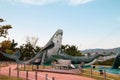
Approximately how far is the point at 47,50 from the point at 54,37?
3.64 meters

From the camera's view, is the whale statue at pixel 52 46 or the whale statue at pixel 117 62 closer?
the whale statue at pixel 117 62

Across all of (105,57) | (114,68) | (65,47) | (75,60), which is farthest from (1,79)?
(65,47)

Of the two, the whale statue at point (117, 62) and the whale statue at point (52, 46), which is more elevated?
the whale statue at point (52, 46)

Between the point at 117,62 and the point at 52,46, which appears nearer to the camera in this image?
the point at 117,62

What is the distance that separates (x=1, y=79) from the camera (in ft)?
71.9

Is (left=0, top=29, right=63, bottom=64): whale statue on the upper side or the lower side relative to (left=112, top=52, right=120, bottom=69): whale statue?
upper

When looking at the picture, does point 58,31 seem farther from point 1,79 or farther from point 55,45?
point 1,79

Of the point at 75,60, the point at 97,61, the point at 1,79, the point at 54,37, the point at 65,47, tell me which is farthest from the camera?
the point at 65,47

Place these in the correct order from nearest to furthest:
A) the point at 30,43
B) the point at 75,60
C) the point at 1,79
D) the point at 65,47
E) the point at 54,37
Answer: the point at 1,79, the point at 54,37, the point at 75,60, the point at 65,47, the point at 30,43

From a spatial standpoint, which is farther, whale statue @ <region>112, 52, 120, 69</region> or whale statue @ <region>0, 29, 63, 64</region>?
whale statue @ <region>0, 29, 63, 64</region>

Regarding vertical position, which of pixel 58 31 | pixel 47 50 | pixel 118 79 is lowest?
pixel 118 79

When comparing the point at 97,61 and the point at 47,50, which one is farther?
the point at 97,61

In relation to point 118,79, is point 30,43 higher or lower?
higher

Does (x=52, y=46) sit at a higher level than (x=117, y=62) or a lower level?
higher
